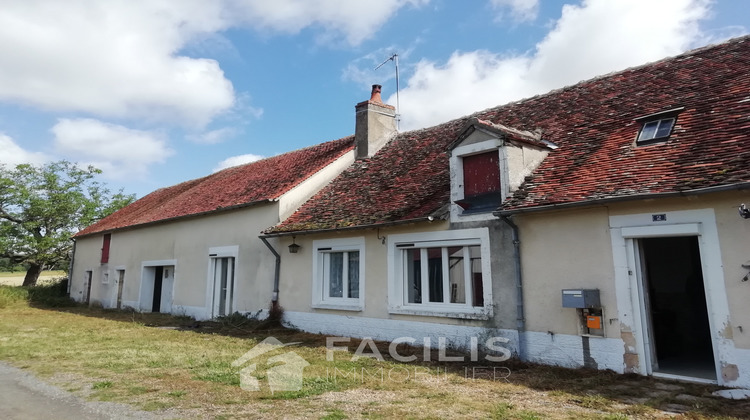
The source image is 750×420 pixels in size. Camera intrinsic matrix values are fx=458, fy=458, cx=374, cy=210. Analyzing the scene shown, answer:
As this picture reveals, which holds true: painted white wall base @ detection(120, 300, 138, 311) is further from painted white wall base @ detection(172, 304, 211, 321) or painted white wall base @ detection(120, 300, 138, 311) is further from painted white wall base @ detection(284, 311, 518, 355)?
painted white wall base @ detection(284, 311, 518, 355)

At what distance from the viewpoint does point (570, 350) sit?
279 inches

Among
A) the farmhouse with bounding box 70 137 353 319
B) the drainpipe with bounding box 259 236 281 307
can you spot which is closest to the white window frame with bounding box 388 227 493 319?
the drainpipe with bounding box 259 236 281 307

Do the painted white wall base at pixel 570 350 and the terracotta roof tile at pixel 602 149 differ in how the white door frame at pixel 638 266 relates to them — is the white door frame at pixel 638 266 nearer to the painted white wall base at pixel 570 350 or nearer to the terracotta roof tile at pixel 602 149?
the painted white wall base at pixel 570 350

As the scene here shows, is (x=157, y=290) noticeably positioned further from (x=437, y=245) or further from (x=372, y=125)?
(x=437, y=245)

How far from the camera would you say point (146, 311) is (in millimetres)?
17844

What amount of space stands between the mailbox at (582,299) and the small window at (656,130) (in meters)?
2.86

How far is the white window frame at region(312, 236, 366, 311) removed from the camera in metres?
10.4

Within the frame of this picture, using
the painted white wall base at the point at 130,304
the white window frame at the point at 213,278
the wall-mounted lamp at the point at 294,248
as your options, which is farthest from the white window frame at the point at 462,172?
the painted white wall base at the point at 130,304

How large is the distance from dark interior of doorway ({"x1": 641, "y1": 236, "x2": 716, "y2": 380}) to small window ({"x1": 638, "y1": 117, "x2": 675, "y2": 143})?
194cm

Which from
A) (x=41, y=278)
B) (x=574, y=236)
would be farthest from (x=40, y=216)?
(x=574, y=236)

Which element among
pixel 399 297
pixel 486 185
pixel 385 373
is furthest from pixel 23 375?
pixel 486 185

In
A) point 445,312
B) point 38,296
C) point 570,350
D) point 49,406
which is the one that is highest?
point 38,296

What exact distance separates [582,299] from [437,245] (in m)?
3.04

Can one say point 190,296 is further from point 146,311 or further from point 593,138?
point 593,138
